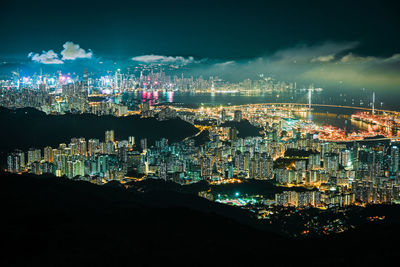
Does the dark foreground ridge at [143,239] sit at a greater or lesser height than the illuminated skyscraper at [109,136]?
lesser

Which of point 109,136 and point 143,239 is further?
point 109,136

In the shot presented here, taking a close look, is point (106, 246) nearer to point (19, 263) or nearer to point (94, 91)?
point (19, 263)

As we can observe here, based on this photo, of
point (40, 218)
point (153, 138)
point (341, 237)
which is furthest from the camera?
point (153, 138)

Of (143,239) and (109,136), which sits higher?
(109,136)

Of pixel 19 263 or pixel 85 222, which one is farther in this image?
pixel 85 222

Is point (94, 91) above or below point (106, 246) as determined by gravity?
above

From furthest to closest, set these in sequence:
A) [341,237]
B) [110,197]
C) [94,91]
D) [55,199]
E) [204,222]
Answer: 1. [94,91]
2. [110,197]
3. [55,199]
4. [204,222]
5. [341,237]

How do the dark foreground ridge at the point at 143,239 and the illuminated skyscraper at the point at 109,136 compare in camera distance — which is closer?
the dark foreground ridge at the point at 143,239

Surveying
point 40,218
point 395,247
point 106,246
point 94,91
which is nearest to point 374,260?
point 395,247
